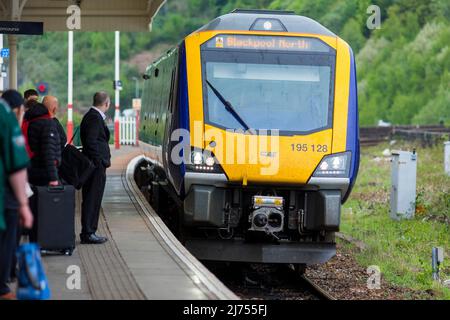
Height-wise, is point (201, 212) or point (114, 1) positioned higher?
point (114, 1)

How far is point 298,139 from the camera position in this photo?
1305 centimetres

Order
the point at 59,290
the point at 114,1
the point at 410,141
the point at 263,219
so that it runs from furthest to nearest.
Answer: the point at 410,141, the point at 114,1, the point at 263,219, the point at 59,290

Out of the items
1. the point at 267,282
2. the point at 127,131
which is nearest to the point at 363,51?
the point at 127,131

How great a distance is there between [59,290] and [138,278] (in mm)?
990

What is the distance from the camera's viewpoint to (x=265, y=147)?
511 inches

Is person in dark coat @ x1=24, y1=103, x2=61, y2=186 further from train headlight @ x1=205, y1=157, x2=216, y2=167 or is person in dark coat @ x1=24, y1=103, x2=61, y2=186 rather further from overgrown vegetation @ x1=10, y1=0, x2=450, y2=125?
overgrown vegetation @ x1=10, y1=0, x2=450, y2=125

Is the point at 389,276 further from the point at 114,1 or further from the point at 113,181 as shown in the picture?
the point at 114,1

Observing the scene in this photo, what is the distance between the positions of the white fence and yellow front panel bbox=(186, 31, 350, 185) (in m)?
35.1

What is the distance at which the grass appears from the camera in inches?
602

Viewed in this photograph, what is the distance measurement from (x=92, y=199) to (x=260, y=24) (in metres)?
3.09

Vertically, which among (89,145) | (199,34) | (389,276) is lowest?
(389,276)

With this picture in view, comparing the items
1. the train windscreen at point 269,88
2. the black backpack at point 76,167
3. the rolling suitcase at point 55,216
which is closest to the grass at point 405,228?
the train windscreen at point 269,88

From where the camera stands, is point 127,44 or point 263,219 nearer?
point 263,219

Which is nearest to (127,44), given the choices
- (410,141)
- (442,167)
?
(410,141)
